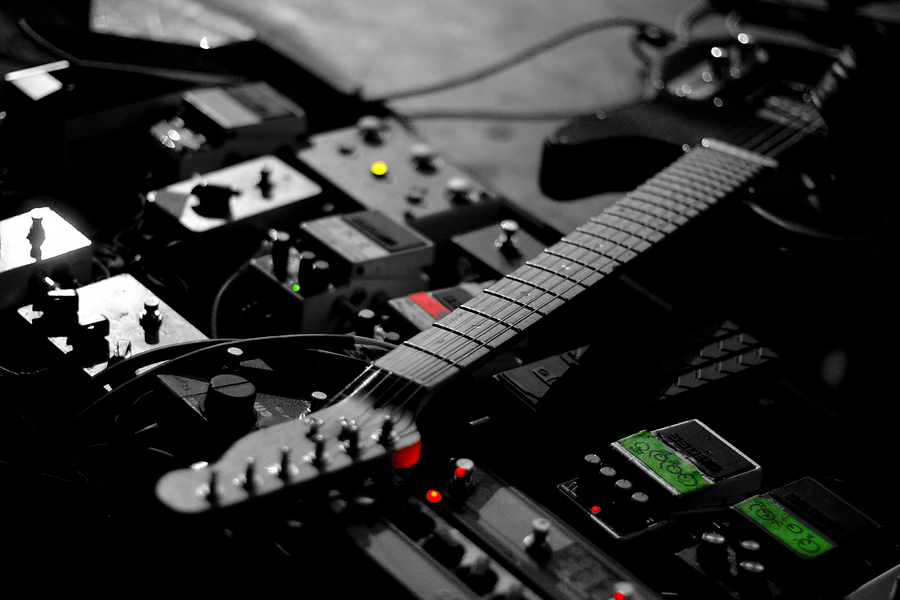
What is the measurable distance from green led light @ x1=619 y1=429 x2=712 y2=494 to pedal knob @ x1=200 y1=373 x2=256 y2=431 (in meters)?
0.50

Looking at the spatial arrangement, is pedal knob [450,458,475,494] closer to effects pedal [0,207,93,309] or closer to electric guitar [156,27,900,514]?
electric guitar [156,27,900,514]

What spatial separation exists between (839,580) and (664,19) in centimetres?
255

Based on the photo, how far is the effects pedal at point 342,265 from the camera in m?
1.50

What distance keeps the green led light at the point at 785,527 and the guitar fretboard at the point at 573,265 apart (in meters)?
0.38

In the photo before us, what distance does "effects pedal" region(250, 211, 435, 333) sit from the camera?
1.50 m

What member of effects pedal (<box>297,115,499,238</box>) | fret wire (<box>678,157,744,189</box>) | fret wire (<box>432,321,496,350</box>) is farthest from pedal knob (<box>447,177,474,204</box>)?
fret wire (<box>432,321,496,350</box>)

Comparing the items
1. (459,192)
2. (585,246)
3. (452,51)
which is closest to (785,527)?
(585,246)

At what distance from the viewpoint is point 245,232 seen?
1675mm

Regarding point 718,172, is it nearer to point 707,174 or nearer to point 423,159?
point 707,174

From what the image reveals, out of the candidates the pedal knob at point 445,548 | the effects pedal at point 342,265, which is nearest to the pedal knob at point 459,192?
the effects pedal at point 342,265

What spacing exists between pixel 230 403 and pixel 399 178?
84 cm

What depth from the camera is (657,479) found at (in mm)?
1221

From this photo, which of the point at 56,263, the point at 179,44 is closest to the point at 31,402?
the point at 56,263

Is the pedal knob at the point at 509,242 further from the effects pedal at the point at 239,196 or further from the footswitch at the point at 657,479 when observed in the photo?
Answer: the footswitch at the point at 657,479
